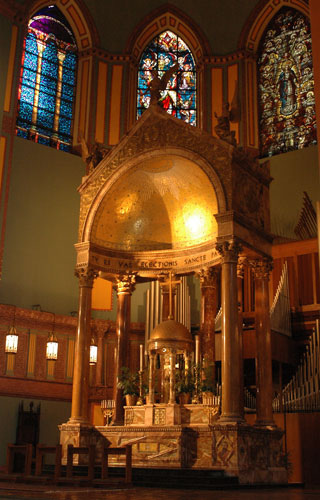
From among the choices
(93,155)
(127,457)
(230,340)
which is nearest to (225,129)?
(93,155)

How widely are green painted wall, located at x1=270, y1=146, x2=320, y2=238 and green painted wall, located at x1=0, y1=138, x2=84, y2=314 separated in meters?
5.90

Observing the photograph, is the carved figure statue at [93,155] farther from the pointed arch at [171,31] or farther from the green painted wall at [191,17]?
the green painted wall at [191,17]

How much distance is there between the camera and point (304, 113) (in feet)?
66.3

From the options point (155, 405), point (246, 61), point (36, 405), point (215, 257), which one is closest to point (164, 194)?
point (215, 257)

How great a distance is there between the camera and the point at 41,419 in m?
17.1

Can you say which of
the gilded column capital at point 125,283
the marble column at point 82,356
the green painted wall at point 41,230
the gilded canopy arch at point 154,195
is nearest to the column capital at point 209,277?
the gilded canopy arch at point 154,195

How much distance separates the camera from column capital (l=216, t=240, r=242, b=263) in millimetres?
13102

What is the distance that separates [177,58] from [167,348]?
39.6 ft

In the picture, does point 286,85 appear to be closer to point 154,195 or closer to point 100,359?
point 154,195

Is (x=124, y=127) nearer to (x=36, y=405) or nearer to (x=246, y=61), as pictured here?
(x=246, y=61)

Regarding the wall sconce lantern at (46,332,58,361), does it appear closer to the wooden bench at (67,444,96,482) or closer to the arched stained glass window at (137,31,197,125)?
the wooden bench at (67,444,96,482)

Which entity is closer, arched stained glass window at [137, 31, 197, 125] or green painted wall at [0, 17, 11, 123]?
green painted wall at [0, 17, 11, 123]

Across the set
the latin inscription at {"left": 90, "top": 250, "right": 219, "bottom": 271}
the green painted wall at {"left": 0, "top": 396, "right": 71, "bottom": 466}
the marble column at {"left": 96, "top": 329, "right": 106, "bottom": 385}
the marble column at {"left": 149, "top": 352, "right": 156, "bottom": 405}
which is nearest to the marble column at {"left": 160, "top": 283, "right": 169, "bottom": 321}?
the latin inscription at {"left": 90, "top": 250, "right": 219, "bottom": 271}

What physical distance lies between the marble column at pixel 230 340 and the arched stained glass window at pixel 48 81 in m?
8.94
